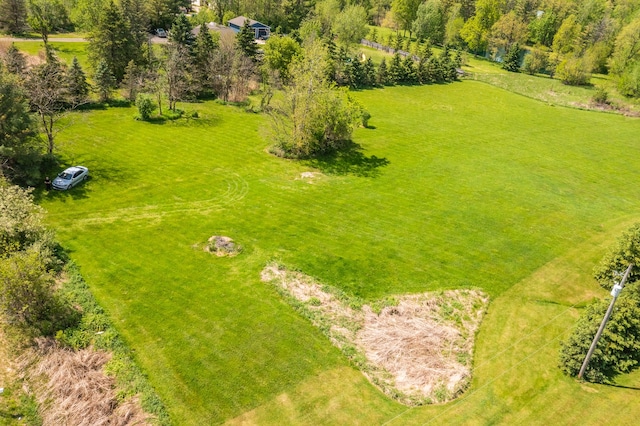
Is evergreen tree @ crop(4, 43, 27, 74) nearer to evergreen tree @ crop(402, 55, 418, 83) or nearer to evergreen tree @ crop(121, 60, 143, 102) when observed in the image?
evergreen tree @ crop(121, 60, 143, 102)

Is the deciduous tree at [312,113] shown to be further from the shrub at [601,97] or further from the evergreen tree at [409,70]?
the shrub at [601,97]

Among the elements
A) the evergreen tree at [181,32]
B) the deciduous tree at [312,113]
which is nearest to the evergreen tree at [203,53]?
the evergreen tree at [181,32]

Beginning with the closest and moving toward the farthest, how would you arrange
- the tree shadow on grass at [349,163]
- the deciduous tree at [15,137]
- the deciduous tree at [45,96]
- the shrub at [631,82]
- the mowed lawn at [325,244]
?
the mowed lawn at [325,244] → the deciduous tree at [15,137] → the deciduous tree at [45,96] → the tree shadow on grass at [349,163] → the shrub at [631,82]

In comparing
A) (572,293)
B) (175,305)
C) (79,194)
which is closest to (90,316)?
(175,305)

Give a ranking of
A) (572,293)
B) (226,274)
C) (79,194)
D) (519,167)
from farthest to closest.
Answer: (519,167)
(79,194)
(572,293)
(226,274)

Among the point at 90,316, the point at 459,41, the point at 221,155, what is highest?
the point at 459,41

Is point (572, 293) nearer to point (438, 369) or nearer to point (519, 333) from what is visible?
point (519, 333)
